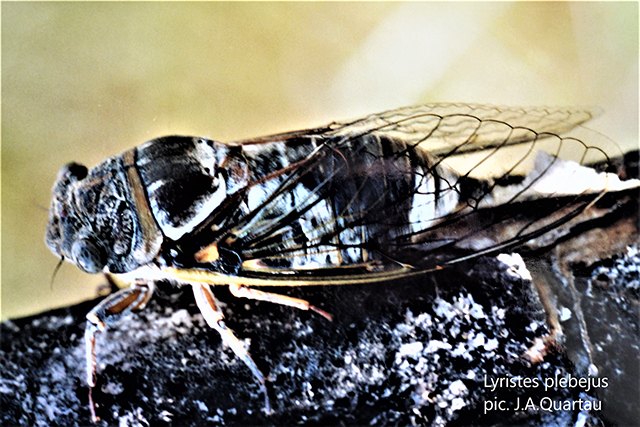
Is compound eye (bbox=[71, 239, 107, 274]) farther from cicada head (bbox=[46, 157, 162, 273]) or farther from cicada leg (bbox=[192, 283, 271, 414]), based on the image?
cicada leg (bbox=[192, 283, 271, 414])

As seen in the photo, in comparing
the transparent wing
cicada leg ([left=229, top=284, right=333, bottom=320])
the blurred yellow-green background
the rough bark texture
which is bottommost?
the rough bark texture

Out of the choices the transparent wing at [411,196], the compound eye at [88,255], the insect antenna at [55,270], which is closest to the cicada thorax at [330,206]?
the transparent wing at [411,196]

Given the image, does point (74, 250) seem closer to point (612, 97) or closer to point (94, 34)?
point (94, 34)

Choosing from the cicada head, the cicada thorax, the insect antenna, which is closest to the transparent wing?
the cicada thorax

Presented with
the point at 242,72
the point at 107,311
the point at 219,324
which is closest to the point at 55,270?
the point at 107,311

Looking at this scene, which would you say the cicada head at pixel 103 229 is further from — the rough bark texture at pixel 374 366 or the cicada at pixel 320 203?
the rough bark texture at pixel 374 366
